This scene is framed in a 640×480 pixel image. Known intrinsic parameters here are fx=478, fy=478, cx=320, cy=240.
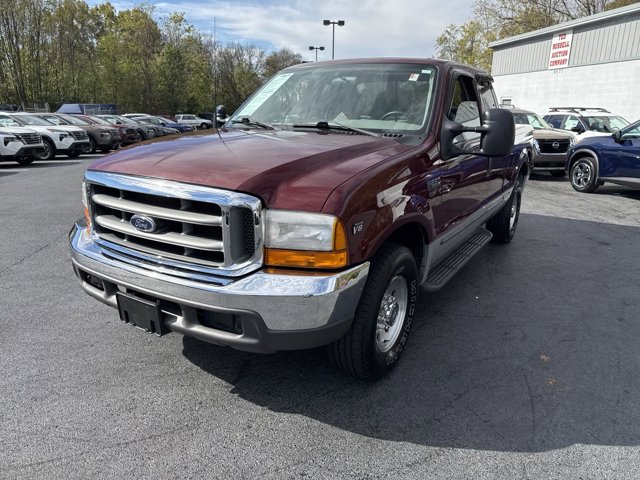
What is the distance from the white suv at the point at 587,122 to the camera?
1391cm

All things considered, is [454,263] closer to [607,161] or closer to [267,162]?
[267,162]

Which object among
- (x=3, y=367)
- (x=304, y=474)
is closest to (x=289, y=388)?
(x=304, y=474)

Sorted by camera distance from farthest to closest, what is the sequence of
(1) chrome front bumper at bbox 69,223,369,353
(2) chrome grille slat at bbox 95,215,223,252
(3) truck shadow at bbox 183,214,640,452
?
(3) truck shadow at bbox 183,214,640,452, (2) chrome grille slat at bbox 95,215,223,252, (1) chrome front bumper at bbox 69,223,369,353

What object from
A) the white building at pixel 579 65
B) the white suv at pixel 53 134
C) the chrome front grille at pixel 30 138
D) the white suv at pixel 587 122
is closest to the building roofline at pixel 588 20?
the white building at pixel 579 65

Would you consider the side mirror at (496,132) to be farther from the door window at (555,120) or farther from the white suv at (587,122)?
the door window at (555,120)

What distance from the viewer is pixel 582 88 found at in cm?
2155

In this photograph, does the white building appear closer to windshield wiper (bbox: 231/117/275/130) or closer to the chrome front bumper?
windshield wiper (bbox: 231/117/275/130)

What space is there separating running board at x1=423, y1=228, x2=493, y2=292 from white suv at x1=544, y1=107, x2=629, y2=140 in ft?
36.0

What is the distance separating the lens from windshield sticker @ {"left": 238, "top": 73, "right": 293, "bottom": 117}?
4.17m

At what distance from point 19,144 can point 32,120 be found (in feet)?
11.0

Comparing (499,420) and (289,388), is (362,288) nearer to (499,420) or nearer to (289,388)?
(289,388)

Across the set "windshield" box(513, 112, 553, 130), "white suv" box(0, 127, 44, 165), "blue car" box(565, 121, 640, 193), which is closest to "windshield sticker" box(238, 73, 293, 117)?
"blue car" box(565, 121, 640, 193)

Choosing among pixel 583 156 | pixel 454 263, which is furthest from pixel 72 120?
pixel 454 263

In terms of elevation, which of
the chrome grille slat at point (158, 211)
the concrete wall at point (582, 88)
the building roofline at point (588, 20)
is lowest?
the chrome grille slat at point (158, 211)
